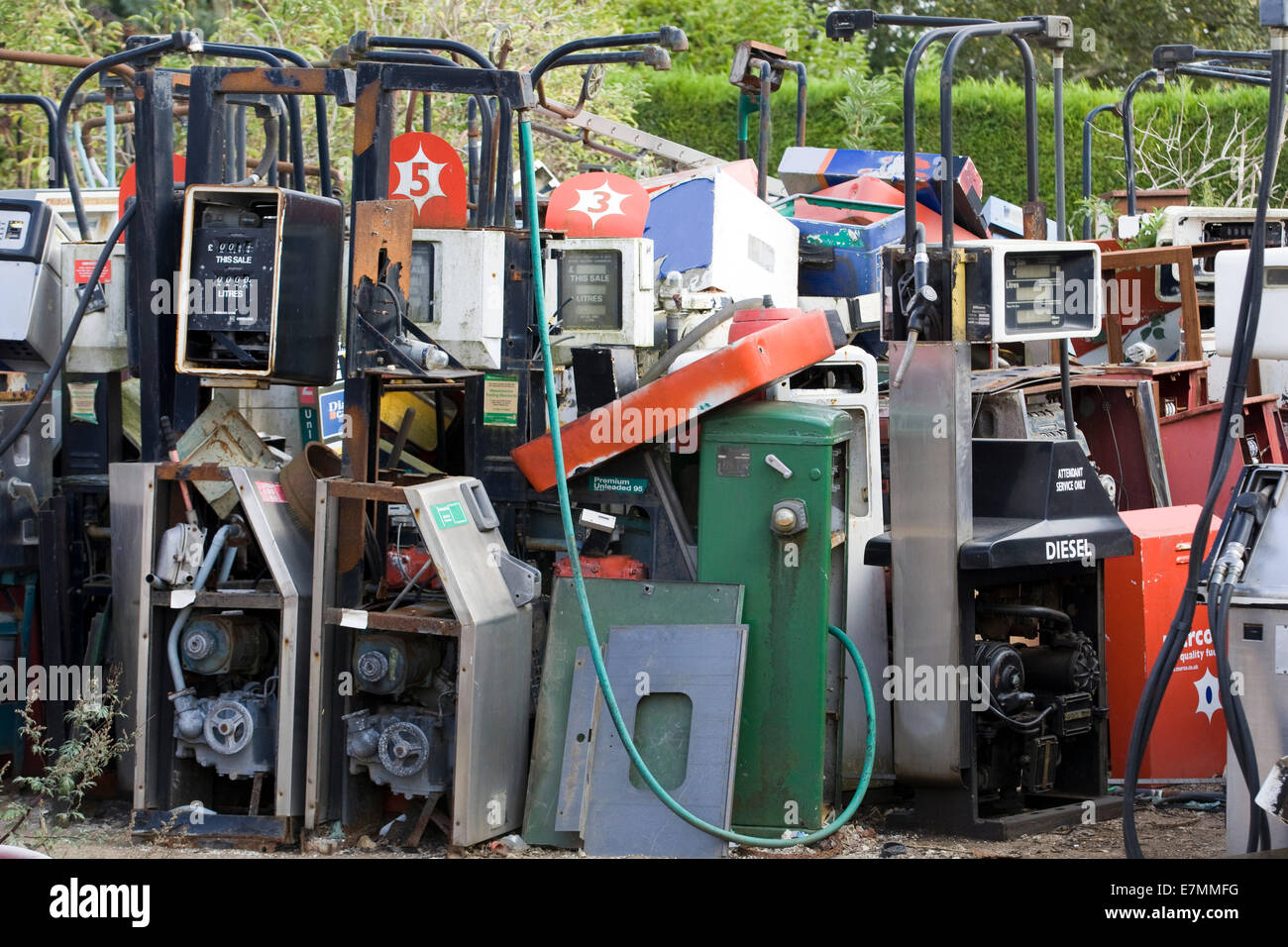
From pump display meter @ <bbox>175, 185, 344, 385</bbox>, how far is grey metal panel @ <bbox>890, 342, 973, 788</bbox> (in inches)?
72.6

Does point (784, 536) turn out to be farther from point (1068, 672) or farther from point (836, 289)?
point (836, 289)

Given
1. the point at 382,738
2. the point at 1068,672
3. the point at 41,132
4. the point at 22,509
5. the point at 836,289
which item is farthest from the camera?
the point at 41,132

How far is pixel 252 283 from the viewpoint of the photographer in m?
4.87

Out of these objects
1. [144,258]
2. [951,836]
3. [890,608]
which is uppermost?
[144,258]

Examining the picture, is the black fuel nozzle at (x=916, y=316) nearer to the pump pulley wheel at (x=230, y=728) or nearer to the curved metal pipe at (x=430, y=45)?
the curved metal pipe at (x=430, y=45)

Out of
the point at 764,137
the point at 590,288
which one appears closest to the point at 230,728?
the point at 590,288

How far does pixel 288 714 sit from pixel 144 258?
1.60 metres

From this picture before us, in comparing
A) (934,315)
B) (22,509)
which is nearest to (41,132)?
(22,509)

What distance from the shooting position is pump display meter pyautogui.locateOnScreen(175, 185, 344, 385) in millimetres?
4836

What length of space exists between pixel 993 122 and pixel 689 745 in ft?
37.3

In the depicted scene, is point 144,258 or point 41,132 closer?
point 144,258

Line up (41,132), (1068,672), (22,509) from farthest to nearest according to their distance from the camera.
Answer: (41,132) < (22,509) < (1068,672)

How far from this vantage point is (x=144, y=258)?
200 inches

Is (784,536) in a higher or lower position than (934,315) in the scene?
lower
